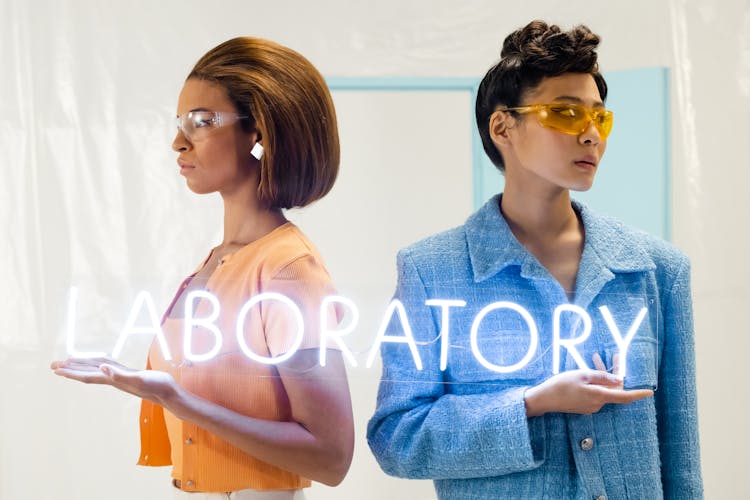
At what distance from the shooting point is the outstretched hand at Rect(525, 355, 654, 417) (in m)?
2.00

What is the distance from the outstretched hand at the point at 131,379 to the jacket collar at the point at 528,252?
0.71m

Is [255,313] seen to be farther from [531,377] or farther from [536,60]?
[536,60]

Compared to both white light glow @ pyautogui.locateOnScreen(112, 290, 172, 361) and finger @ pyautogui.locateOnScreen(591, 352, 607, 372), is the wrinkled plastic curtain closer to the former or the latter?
white light glow @ pyautogui.locateOnScreen(112, 290, 172, 361)

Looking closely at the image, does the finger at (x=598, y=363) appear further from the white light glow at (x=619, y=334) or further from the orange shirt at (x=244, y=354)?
the orange shirt at (x=244, y=354)

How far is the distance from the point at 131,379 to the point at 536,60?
1100 millimetres

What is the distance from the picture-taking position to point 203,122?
210 centimetres

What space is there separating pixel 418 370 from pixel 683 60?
178 centimetres

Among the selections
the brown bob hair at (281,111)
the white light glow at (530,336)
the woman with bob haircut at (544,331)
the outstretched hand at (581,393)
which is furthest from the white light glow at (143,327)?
the outstretched hand at (581,393)

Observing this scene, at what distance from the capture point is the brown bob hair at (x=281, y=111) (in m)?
2.06

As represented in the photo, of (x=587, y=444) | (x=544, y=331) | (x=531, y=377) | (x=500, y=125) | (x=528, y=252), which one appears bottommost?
(x=587, y=444)

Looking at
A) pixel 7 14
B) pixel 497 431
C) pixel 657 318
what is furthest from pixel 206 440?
pixel 7 14

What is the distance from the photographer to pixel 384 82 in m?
3.16

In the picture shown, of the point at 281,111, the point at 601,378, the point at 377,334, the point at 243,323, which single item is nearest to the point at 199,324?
the point at 243,323

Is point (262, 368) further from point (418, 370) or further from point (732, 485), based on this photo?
point (732, 485)
